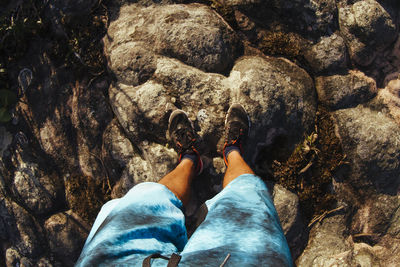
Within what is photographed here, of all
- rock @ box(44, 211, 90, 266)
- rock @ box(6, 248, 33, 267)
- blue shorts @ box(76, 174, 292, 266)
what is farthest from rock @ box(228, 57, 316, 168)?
rock @ box(6, 248, 33, 267)

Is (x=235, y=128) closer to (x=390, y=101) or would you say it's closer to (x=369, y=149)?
(x=369, y=149)

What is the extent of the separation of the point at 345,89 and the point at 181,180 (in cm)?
349

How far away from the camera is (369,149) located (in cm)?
468

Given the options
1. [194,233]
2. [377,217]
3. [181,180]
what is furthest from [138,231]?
[377,217]

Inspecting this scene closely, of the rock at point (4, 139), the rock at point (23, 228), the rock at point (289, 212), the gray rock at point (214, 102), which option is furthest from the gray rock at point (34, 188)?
the rock at point (289, 212)

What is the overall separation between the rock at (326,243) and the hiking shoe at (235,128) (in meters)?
2.18

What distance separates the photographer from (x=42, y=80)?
526 cm

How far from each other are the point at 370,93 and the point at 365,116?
48 cm

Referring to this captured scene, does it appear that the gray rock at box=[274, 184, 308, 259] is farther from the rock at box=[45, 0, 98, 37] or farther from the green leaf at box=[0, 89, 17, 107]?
the green leaf at box=[0, 89, 17, 107]

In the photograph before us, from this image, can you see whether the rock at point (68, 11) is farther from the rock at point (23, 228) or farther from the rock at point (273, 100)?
the rock at point (23, 228)

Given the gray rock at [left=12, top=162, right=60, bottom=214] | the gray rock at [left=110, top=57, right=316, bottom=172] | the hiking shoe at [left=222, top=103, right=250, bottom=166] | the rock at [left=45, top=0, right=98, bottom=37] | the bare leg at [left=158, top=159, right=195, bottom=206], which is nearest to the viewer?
the bare leg at [left=158, top=159, right=195, bottom=206]

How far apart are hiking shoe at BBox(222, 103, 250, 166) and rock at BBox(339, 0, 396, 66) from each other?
254cm

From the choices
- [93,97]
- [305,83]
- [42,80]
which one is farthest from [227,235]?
[42,80]

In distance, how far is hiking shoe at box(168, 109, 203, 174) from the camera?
4324 mm
